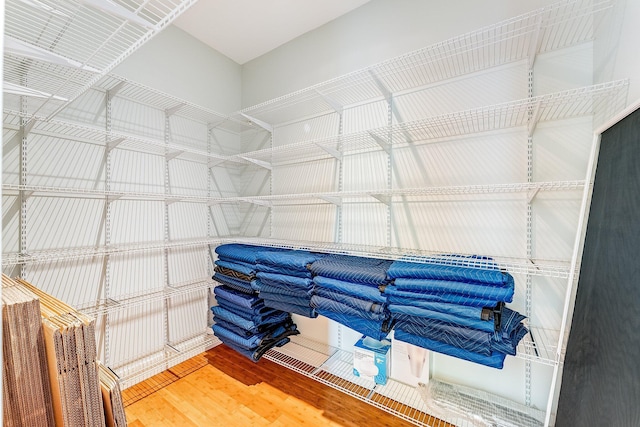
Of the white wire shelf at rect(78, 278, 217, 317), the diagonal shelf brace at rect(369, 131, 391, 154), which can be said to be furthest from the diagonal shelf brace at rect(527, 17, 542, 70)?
the white wire shelf at rect(78, 278, 217, 317)

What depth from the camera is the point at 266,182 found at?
104 inches

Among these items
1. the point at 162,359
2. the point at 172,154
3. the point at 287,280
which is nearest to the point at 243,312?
the point at 287,280

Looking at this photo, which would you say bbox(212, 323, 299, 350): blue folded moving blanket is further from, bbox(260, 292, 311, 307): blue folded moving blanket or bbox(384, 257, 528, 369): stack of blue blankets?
bbox(384, 257, 528, 369): stack of blue blankets

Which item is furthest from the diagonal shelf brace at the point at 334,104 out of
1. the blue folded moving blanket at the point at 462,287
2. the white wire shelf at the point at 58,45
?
the blue folded moving blanket at the point at 462,287

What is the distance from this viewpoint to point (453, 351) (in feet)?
4.47

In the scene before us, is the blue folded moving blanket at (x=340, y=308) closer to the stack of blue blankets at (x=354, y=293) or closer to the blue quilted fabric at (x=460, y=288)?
the stack of blue blankets at (x=354, y=293)

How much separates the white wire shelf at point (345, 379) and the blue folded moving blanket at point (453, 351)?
44 centimetres

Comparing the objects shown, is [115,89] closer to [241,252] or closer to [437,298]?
[241,252]

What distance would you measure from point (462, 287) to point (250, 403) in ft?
4.67

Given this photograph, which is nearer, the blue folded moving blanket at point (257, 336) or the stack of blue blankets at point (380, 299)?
the stack of blue blankets at point (380, 299)

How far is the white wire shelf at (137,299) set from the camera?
1.82 m

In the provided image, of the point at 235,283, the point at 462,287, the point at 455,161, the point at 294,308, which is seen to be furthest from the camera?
the point at 235,283

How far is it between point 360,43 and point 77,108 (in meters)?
1.87

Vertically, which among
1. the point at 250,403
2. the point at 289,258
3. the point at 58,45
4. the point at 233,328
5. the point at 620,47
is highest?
the point at 58,45
